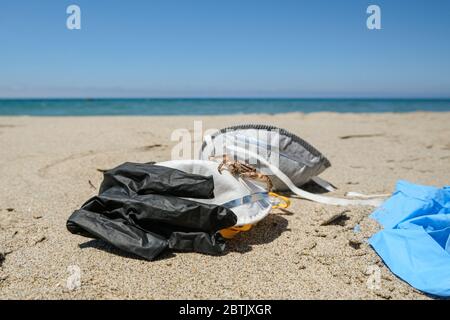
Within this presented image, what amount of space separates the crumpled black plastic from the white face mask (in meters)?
0.08

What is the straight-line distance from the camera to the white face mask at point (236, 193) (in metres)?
2.21

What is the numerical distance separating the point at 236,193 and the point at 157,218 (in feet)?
1.68

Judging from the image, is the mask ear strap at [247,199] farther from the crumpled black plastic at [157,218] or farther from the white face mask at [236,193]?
the crumpled black plastic at [157,218]

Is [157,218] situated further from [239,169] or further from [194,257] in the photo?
[239,169]

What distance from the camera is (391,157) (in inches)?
200

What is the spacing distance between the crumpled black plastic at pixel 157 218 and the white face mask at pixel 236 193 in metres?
0.08

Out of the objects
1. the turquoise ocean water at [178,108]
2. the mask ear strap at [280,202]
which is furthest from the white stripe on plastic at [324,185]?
the turquoise ocean water at [178,108]

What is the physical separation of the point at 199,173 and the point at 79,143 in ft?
12.6

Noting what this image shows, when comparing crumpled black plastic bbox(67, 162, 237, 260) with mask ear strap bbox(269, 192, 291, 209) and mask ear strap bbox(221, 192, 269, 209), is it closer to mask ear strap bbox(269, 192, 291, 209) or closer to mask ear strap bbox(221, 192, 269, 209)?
mask ear strap bbox(221, 192, 269, 209)

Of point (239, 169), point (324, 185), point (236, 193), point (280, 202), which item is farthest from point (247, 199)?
point (324, 185)

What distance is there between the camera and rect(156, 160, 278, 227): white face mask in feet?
7.25

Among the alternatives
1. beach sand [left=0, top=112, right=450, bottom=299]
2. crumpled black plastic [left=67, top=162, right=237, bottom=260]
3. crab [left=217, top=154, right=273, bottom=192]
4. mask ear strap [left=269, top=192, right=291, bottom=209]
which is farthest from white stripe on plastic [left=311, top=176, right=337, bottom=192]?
crumpled black plastic [left=67, top=162, right=237, bottom=260]
